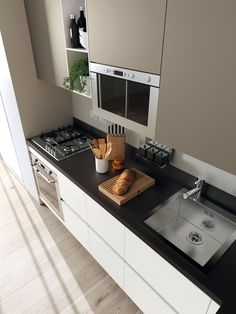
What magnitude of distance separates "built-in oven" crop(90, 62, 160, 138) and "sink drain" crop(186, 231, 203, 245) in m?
0.68

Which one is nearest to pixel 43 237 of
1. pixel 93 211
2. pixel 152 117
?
pixel 93 211

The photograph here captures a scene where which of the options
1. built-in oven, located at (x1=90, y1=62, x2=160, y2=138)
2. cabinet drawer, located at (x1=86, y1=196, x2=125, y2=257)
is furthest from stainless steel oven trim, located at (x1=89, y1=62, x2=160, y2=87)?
cabinet drawer, located at (x1=86, y1=196, x2=125, y2=257)

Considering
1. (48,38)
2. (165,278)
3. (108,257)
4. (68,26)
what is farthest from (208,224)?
(48,38)

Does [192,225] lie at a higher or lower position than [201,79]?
lower

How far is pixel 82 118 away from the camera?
2.28m

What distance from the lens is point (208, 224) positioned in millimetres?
1376

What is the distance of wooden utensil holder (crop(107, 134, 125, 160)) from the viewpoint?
5.49 feet

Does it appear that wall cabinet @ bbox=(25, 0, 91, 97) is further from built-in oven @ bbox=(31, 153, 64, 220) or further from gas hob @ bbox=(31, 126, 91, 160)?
built-in oven @ bbox=(31, 153, 64, 220)

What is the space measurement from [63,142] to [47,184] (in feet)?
1.40

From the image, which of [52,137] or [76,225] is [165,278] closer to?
[76,225]

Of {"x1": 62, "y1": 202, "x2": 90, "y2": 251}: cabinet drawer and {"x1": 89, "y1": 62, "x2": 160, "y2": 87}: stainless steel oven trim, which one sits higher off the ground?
{"x1": 89, "y1": 62, "x2": 160, "y2": 87}: stainless steel oven trim

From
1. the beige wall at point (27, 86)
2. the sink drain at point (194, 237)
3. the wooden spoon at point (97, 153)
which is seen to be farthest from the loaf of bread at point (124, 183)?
the beige wall at point (27, 86)

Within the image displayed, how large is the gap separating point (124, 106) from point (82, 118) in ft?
3.79

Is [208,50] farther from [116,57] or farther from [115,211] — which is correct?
[115,211]
